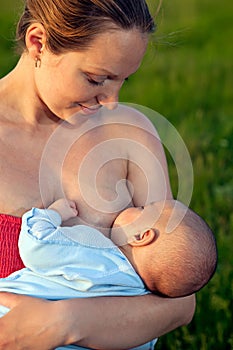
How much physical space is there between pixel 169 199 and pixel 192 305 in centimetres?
37

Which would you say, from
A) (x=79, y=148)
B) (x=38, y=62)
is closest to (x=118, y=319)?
(x=79, y=148)

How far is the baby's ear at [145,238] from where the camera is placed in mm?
3203

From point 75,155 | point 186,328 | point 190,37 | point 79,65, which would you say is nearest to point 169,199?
point 75,155

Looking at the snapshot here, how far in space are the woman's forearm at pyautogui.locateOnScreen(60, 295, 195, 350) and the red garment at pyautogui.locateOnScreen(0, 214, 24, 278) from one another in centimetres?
23

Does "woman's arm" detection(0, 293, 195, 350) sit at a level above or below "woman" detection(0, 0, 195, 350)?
below

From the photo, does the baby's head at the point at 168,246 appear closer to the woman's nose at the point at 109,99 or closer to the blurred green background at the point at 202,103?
the woman's nose at the point at 109,99

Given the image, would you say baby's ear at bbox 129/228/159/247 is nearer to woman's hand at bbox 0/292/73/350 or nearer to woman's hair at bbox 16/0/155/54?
woman's hand at bbox 0/292/73/350

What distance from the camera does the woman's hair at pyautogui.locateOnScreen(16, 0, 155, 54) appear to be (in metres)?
3.08

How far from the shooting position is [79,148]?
3.45 metres

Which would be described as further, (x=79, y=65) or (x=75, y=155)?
(x=75, y=155)

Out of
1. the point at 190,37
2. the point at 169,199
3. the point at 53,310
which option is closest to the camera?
the point at 53,310

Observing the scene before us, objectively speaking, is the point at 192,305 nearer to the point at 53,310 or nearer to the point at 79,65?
the point at 53,310

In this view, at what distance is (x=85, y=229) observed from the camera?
317 centimetres

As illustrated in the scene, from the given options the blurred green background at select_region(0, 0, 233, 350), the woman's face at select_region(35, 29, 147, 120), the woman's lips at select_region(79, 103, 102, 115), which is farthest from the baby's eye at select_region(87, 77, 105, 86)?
the blurred green background at select_region(0, 0, 233, 350)
